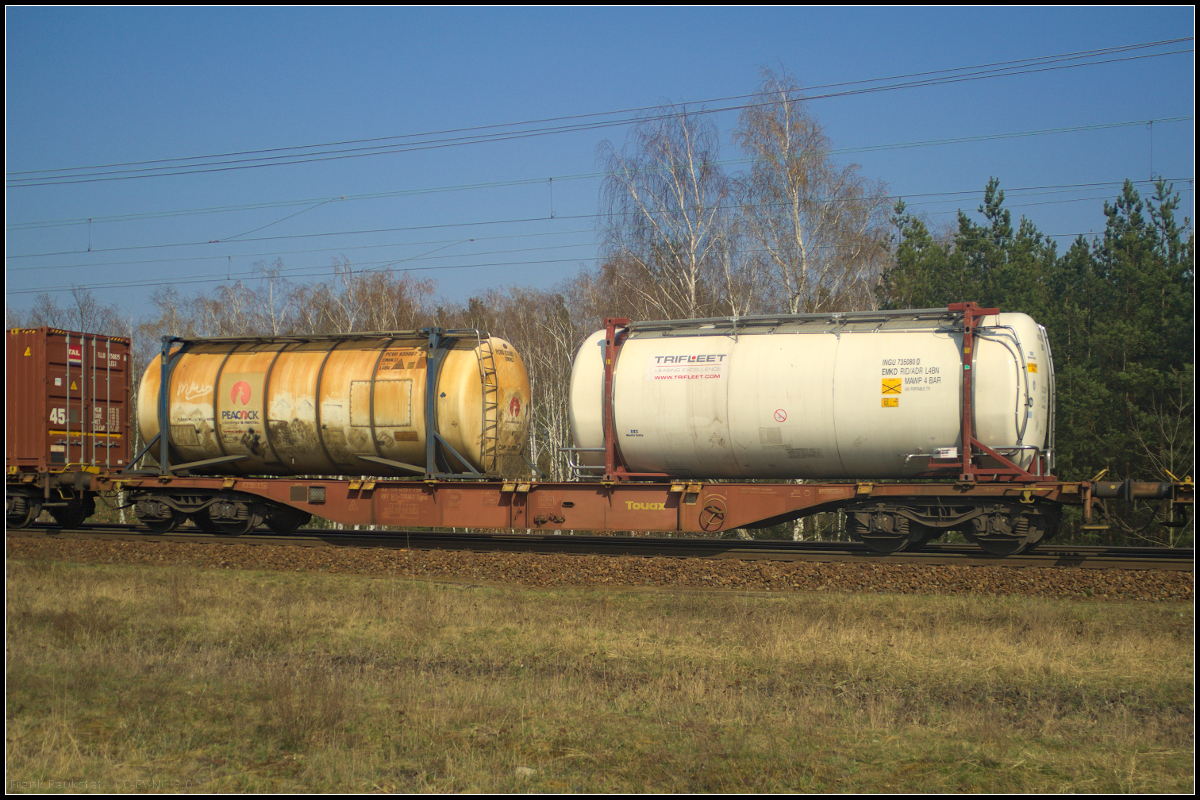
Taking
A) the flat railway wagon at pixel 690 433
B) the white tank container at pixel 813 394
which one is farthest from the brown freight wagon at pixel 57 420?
the white tank container at pixel 813 394

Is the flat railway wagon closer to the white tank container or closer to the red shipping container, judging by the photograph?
the white tank container

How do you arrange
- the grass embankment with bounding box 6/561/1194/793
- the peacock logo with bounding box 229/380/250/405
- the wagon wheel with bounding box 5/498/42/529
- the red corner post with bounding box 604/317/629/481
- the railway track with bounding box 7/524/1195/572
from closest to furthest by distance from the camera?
1. the grass embankment with bounding box 6/561/1194/793
2. the railway track with bounding box 7/524/1195/572
3. the red corner post with bounding box 604/317/629/481
4. the peacock logo with bounding box 229/380/250/405
5. the wagon wheel with bounding box 5/498/42/529

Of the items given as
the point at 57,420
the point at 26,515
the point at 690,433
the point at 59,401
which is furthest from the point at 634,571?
the point at 26,515

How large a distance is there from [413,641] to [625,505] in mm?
6124

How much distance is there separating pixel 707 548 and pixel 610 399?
130 inches

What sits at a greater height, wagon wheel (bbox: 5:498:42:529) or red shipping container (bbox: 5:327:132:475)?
red shipping container (bbox: 5:327:132:475)

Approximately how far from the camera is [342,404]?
15.9 m

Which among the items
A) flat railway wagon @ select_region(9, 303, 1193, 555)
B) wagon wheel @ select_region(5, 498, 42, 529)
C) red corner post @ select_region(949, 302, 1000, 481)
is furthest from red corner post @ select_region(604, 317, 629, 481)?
wagon wheel @ select_region(5, 498, 42, 529)

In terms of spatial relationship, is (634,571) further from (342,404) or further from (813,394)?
(342,404)

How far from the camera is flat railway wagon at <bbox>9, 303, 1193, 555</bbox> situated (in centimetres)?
1312

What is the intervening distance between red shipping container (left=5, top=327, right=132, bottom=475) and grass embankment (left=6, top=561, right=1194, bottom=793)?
871 centimetres

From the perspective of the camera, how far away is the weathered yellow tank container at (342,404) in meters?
15.5

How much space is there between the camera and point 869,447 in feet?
44.4

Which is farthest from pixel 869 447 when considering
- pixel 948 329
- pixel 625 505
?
pixel 625 505
